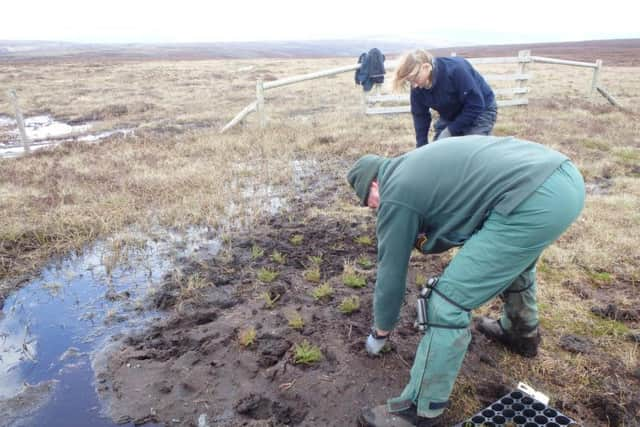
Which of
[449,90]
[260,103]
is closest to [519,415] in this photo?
[449,90]

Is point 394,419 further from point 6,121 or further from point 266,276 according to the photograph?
point 6,121

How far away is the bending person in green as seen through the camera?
2.31 meters

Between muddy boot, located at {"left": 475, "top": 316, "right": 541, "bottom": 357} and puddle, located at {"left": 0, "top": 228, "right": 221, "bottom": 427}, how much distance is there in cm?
286

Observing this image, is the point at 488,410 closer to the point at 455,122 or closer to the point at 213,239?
the point at 455,122

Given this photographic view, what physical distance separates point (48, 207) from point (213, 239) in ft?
8.19

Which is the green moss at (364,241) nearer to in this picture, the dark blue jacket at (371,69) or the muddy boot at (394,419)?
the muddy boot at (394,419)

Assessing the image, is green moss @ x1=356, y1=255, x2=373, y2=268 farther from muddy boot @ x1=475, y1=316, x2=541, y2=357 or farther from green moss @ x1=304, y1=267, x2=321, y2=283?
muddy boot @ x1=475, y1=316, x2=541, y2=357

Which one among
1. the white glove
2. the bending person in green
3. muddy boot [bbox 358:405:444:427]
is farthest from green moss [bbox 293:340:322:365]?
the bending person in green

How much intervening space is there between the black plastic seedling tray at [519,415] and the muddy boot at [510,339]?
0.50 metres

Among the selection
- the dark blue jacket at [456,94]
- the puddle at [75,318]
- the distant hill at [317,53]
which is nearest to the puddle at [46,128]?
the puddle at [75,318]

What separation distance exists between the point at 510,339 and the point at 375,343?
3.42 feet

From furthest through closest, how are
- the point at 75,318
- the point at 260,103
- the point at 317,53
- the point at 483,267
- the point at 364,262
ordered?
the point at 317,53
the point at 260,103
the point at 364,262
the point at 75,318
the point at 483,267

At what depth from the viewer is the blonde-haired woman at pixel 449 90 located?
3.93 m

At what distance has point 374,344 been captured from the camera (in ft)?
10.8
